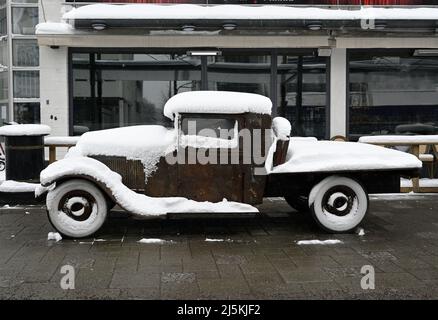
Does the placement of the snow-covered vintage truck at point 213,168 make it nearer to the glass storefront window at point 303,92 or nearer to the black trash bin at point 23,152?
the black trash bin at point 23,152

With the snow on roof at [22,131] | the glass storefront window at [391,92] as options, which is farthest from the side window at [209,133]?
the glass storefront window at [391,92]

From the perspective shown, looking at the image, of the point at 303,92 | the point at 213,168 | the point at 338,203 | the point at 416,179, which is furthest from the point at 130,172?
the point at 303,92

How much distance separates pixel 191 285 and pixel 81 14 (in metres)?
7.41

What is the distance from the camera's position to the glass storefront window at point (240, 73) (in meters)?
12.3

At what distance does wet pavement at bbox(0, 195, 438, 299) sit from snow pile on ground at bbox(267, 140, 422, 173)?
872 millimetres

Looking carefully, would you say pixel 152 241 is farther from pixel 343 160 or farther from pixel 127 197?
pixel 343 160

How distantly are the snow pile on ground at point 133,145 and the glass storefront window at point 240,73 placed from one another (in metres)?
5.46

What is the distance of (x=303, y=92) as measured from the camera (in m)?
12.4

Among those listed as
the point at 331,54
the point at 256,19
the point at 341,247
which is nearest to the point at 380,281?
the point at 341,247

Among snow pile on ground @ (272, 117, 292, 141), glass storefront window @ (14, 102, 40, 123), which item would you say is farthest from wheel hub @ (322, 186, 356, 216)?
glass storefront window @ (14, 102, 40, 123)

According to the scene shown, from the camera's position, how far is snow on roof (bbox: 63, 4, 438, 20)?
10.9 m

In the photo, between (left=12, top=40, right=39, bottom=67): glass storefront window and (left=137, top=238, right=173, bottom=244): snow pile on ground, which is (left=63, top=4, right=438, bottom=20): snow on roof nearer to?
(left=12, top=40, right=39, bottom=67): glass storefront window

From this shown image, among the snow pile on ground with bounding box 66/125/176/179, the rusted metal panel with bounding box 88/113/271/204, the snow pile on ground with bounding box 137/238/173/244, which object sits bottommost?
the snow pile on ground with bounding box 137/238/173/244

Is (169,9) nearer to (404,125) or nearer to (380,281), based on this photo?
(404,125)
